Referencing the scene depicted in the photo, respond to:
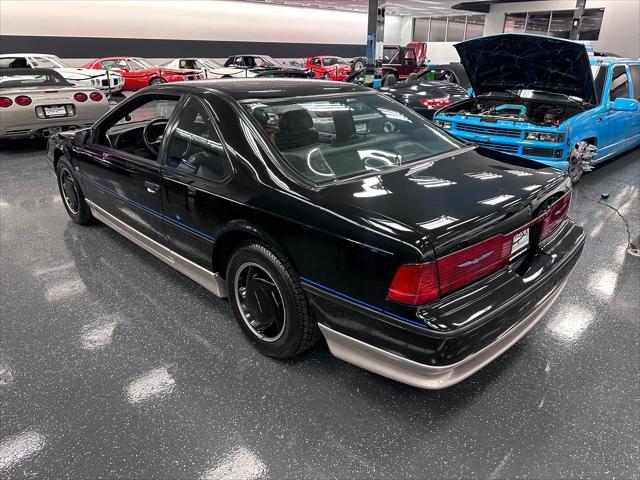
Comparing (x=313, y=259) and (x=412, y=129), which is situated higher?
(x=412, y=129)

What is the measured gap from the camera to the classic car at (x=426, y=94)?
294 inches

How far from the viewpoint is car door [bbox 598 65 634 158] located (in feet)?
17.3

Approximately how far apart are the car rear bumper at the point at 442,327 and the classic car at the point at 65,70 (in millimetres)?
10347

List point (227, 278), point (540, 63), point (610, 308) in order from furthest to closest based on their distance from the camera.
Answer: point (540, 63) < point (610, 308) < point (227, 278)

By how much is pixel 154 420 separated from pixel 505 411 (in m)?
1.51

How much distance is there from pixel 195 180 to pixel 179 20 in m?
19.6

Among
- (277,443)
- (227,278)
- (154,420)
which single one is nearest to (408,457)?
(277,443)

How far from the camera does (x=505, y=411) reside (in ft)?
6.29

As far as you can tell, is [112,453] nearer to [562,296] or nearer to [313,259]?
[313,259]

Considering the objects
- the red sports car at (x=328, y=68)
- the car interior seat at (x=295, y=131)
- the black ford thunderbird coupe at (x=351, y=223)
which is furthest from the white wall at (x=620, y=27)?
the car interior seat at (x=295, y=131)

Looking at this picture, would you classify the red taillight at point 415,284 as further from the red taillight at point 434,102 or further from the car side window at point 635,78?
the red taillight at point 434,102

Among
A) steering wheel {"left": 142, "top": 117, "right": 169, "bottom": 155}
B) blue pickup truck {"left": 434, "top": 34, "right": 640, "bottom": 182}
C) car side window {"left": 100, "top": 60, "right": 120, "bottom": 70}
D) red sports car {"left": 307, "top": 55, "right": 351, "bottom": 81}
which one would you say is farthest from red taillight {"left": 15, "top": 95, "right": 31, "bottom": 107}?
red sports car {"left": 307, "top": 55, "right": 351, "bottom": 81}

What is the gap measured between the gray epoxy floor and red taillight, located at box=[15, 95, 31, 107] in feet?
15.0

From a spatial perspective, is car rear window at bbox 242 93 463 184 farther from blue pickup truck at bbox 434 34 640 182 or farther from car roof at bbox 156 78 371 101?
blue pickup truck at bbox 434 34 640 182
